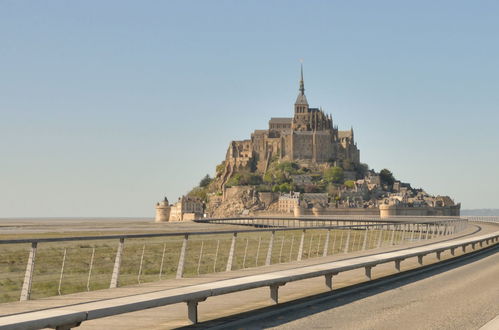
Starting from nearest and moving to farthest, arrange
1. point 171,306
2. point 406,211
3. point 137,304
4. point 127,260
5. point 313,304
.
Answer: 1. point 137,304
2. point 171,306
3. point 313,304
4. point 127,260
5. point 406,211

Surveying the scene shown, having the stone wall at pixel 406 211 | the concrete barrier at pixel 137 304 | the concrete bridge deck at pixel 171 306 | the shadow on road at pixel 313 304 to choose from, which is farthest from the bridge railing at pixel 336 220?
the concrete barrier at pixel 137 304

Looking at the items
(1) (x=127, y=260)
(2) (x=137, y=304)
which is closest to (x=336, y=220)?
(1) (x=127, y=260)

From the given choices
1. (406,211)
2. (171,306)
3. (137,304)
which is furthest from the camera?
(406,211)

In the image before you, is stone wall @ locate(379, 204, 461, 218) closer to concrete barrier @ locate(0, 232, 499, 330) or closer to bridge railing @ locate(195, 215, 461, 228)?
bridge railing @ locate(195, 215, 461, 228)

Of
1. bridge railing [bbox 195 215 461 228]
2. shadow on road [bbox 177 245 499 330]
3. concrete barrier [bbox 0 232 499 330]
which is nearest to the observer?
concrete barrier [bbox 0 232 499 330]

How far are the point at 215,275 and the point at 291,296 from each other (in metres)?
2.73

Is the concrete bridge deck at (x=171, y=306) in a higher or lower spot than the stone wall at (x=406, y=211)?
lower

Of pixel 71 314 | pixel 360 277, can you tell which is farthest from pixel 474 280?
pixel 71 314

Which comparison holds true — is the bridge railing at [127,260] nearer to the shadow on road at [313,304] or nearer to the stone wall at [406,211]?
the shadow on road at [313,304]

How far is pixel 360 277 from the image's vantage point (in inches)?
731

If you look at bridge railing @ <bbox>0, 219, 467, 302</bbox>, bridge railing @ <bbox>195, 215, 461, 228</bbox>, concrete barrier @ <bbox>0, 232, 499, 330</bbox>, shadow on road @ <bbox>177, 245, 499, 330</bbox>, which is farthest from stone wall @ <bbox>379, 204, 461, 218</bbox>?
concrete barrier @ <bbox>0, 232, 499, 330</bbox>

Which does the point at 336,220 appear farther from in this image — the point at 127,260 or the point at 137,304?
the point at 137,304

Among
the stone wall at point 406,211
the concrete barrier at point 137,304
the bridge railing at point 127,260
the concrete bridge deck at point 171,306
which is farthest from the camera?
the stone wall at point 406,211

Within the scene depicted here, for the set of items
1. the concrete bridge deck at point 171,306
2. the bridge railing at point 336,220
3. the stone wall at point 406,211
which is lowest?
the concrete bridge deck at point 171,306
